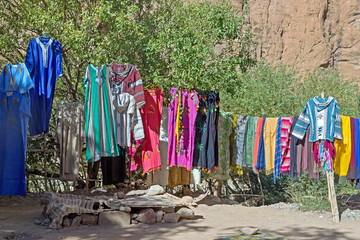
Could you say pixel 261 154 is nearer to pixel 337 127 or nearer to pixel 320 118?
pixel 320 118

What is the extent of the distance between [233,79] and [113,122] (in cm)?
361

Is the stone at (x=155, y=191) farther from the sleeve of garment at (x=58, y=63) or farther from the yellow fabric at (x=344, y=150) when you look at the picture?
the yellow fabric at (x=344, y=150)

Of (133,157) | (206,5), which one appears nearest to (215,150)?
(133,157)

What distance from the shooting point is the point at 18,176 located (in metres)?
6.02

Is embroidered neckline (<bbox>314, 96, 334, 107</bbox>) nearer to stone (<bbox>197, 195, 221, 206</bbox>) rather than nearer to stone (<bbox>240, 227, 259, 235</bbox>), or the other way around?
stone (<bbox>240, 227, 259, 235</bbox>)

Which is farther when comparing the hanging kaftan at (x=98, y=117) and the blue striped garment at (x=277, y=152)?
the blue striped garment at (x=277, y=152)

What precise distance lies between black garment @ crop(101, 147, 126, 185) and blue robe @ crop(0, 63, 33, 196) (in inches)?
67.0

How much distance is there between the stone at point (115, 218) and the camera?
5.97 meters

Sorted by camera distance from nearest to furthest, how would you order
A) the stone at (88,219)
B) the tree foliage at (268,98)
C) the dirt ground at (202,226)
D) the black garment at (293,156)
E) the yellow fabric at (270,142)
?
the dirt ground at (202,226)
the stone at (88,219)
the black garment at (293,156)
the yellow fabric at (270,142)
the tree foliage at (268,98)

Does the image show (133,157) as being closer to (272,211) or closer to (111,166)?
(111,166)

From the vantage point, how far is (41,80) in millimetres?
6348

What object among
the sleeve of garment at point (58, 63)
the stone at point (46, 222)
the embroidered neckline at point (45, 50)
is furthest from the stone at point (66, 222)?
the embroidered neckline at point (45, 50)

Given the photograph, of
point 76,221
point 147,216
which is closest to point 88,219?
point 76,221

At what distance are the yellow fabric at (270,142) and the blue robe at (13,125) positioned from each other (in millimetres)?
4257
